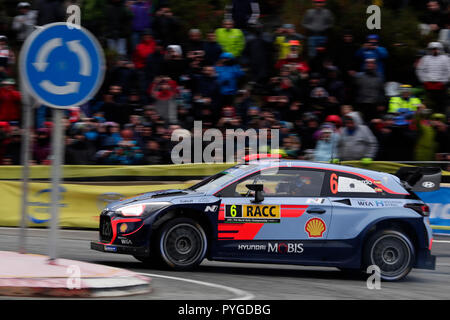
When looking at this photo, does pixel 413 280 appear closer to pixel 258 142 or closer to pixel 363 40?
pixel 258 142

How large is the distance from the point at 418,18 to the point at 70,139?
32.5ft

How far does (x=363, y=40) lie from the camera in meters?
19.2

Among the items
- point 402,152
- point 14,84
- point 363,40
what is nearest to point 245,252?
point 402,152

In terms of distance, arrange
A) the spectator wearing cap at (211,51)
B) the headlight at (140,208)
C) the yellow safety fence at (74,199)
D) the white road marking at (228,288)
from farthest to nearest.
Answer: the spectator wearing cap at (211,51), the yellow safety fence at (74,199), the headlight at (140,208), the white road marking at (228,288)

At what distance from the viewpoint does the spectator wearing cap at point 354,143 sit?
15.8 m

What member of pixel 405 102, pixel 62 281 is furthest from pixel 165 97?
pixel 62 281

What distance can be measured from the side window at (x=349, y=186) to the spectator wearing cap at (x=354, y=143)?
441 centimetres

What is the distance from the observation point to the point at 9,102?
16.2 meters

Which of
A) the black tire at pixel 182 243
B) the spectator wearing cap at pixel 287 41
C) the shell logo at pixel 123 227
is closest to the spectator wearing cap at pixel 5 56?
the spectator wearing cap at pixel 287 41

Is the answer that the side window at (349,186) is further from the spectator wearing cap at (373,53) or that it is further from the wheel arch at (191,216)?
the spectator wearing cap at (373,53)

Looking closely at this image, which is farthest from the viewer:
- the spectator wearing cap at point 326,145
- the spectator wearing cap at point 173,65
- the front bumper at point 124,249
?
the spectator wearing cap at point 173,65

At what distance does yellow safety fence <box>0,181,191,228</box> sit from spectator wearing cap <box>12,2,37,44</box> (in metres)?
4.71

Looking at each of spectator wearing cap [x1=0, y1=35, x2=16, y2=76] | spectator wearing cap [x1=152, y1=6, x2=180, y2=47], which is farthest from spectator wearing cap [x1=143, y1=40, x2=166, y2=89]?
spectator wearing cap [x1=0, y1=35, x2=16, y2=76]

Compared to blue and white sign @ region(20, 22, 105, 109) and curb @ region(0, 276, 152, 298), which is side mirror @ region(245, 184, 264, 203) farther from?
blue and white sign @ region(20, 22, 105, 109)
